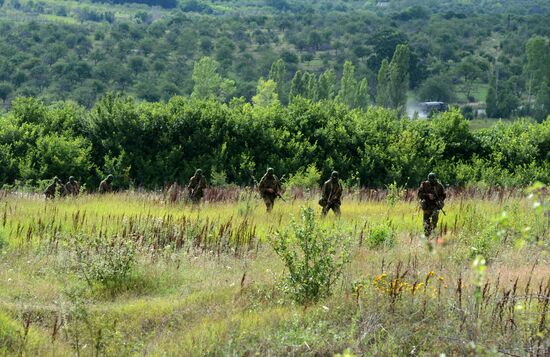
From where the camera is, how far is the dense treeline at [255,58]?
392 feet

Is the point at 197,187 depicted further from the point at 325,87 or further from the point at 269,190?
the point at 325,87

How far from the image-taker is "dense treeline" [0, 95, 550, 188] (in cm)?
2792

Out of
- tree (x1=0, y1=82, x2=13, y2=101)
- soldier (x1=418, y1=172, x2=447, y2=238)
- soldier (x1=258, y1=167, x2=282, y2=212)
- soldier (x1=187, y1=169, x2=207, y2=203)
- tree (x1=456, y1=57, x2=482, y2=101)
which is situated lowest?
tree (x1=0, y1=82, x2=13, y2=101)

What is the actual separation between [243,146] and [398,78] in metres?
81.9

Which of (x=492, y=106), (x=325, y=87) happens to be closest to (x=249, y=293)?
(x=325, y=87)

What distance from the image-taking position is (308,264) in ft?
36.0

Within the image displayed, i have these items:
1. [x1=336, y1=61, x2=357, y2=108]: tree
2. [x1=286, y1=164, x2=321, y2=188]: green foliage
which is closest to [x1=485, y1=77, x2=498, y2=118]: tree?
[x1=336, y1=61, x2=357, y2=108]: tree

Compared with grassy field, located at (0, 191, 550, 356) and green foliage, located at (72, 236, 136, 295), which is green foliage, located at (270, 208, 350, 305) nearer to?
grassy field, located at (0, 191, 550, 356)

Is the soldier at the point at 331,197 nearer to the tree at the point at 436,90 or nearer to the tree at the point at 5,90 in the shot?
the tree at the point at 5,90

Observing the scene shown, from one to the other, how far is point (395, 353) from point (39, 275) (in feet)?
17.5

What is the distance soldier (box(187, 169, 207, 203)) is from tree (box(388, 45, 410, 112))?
91.4 meters

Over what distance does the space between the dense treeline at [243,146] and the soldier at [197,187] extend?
7832 millimetres

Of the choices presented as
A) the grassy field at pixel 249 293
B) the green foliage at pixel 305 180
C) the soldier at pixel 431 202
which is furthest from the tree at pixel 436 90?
the soldier at pixel 431 202

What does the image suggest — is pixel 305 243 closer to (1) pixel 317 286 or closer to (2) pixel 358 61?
(1) pixel 317 286
